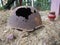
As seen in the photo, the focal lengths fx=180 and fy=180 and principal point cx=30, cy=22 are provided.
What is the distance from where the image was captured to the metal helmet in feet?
13.5

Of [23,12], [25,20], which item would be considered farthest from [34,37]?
[23,12]

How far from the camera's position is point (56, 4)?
5641mm

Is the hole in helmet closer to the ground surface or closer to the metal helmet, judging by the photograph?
the metal helmet

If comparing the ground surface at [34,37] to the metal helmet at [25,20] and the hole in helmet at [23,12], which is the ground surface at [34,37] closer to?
the metal helmet at [25,20]

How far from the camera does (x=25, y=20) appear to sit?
4.18 m

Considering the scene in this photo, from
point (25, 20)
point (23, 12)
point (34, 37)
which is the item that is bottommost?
point (34, 37)

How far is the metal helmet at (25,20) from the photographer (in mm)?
4129

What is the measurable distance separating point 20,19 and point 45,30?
2.29 feet

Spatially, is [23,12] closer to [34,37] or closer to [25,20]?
[25,20]

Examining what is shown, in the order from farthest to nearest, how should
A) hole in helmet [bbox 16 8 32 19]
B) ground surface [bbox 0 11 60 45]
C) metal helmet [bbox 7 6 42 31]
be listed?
hole in helmet [bbox 16 8 32 19], metal helmet [bbox 7 6 42 31], ground surface [bbox 0 11 60 45]

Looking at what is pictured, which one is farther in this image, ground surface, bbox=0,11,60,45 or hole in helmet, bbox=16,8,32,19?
hole in helmet, bbox=16,8,32,19

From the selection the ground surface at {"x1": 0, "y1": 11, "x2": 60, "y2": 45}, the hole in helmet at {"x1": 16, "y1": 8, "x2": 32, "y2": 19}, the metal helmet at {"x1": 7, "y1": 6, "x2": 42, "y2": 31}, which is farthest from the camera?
the hole in helmet at {"x1": 16, "y1": 8, "x2": 32, "y2": 19}

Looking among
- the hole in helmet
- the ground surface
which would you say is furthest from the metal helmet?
the ground surface

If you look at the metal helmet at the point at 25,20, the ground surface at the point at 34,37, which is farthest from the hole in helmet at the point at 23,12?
the ground surface at the point at 34,37
